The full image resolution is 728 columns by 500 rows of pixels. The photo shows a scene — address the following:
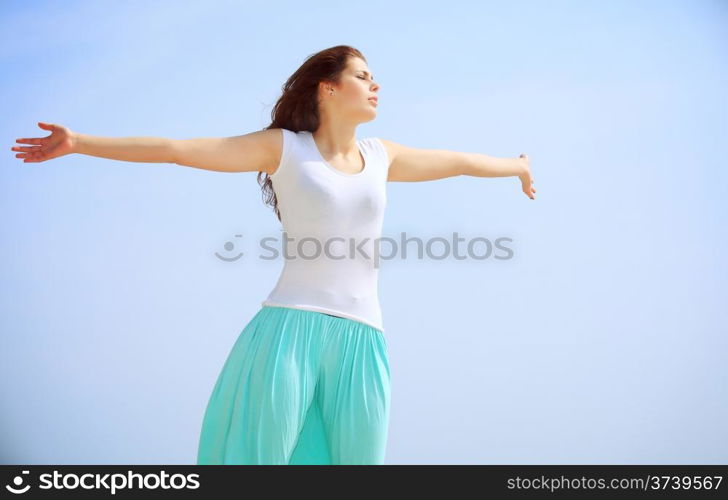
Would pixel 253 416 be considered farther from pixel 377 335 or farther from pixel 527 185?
pixel 527 185

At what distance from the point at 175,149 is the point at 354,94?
0.67 m

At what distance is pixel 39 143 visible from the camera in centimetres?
306

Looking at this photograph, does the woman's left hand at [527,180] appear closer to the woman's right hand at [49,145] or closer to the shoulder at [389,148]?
the shoulder at [389,148]

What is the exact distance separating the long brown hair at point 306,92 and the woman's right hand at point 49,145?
28.5 inches

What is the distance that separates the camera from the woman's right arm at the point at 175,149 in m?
3.04

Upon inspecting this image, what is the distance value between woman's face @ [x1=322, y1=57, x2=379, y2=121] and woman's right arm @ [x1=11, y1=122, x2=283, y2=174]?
239 mm

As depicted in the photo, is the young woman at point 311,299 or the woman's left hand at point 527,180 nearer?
the young woman at point 311,299

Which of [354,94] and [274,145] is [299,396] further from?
[354,94]

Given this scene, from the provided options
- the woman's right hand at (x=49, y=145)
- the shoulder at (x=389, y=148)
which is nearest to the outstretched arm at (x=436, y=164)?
the shoulder at (x=389, y=148)

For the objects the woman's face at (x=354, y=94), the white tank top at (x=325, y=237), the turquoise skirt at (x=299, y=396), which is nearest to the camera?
the turquoise skirt at (x=299, y=396)

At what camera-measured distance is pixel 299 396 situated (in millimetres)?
3152

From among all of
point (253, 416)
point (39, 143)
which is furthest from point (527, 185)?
point (39, 143)

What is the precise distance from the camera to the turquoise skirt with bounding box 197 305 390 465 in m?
3.12

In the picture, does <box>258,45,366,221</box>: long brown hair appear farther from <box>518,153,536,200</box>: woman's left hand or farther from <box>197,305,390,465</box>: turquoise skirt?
<box>518,153,536,200</box>: woman's left hand
